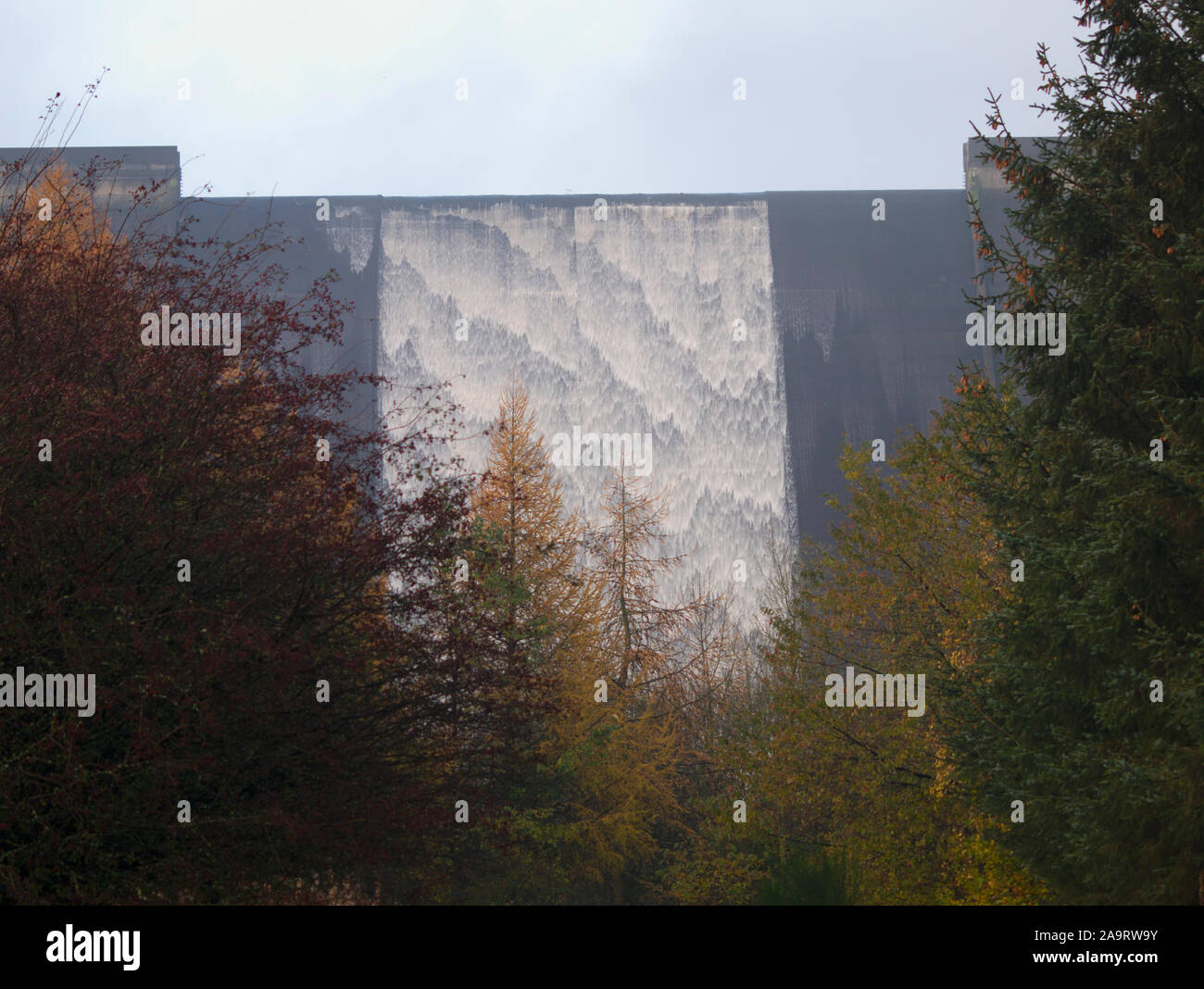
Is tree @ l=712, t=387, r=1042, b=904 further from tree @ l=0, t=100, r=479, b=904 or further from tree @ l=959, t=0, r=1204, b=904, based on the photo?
tree @ l=0, t=100, r=479, b=904

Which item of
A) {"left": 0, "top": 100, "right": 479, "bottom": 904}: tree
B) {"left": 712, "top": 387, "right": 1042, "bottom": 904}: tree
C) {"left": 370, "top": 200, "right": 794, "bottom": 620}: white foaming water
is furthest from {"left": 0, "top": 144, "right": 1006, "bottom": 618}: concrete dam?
{"left": 0, "top": 100, "right": 479, "bottom": 904}: tree

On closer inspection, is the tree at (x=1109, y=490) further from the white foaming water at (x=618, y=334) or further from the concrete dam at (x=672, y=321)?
the white foaming water at (x=618, y=334)

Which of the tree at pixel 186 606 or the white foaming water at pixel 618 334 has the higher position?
the white foaming water at pixel 618 334

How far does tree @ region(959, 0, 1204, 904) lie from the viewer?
841cm

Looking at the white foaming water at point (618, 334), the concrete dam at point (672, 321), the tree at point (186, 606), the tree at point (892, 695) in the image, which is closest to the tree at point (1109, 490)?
the tree at point (892, 695)

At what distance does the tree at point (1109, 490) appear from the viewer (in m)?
8.41

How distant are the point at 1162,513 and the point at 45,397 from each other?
25.1 feet

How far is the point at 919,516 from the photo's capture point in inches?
692

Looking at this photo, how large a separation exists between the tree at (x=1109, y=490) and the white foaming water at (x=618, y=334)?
902 inches

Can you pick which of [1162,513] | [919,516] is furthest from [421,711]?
[919,516]

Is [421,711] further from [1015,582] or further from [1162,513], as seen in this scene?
[1162,513]
